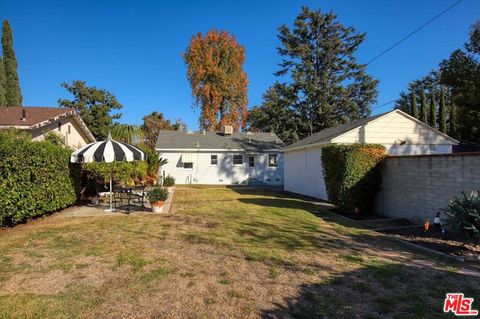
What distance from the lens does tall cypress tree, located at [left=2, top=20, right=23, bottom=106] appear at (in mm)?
35297

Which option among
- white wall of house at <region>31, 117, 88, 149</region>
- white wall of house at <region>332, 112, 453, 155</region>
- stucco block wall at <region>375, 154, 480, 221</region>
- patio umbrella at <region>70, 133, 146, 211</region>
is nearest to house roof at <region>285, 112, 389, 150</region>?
white wall of house at <region>332, 112, 453, 155</region>

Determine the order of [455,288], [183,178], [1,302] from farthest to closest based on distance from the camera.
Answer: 1. [183,178]
2. [455,288]
3. [1,302]

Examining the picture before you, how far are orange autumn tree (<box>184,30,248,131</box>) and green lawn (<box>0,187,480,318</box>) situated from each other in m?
33.2

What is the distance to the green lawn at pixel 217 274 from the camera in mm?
3867

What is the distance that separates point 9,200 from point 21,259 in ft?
9.87

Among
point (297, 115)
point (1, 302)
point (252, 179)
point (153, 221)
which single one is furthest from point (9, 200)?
point (297, 115)

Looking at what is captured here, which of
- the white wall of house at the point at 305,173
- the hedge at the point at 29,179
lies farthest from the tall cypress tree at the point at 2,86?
the white wall of house at the point at 305,173

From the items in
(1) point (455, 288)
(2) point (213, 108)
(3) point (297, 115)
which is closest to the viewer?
(1) point (455, 288)

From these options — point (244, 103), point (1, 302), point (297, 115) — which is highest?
point (244, 103)

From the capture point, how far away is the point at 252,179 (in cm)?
2823

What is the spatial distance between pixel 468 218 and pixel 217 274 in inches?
194

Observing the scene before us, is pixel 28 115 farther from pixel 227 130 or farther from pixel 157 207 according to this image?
pixel 227 130

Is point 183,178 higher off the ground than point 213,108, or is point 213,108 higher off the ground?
point 213,108

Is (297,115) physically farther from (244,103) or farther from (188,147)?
(188,147)
